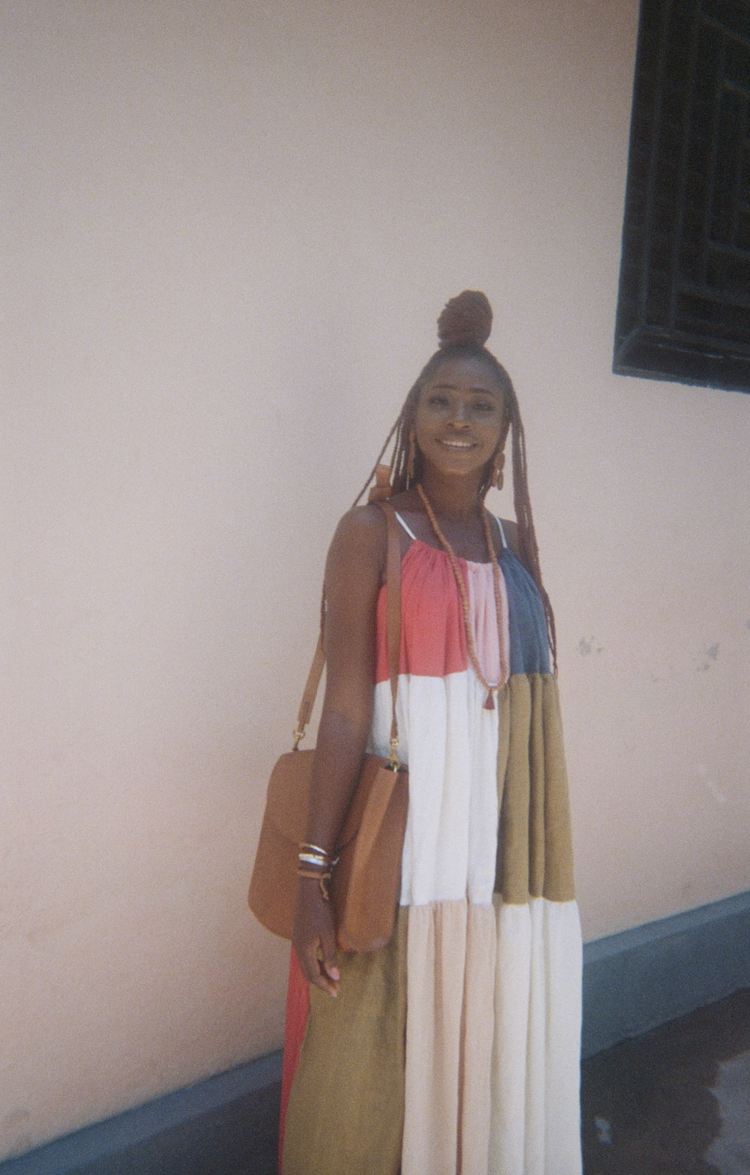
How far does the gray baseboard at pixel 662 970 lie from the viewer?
7.89 feet

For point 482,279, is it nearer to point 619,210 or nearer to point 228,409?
point 619,210

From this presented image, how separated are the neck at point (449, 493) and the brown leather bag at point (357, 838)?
0.45 feet

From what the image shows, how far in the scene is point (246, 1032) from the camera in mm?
1840

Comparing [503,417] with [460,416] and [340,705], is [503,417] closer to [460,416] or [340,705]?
[460,416]

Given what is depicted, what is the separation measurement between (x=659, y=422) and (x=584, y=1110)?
206cm

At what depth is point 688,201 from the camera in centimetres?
244

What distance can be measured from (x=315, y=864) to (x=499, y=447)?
2.81 feet

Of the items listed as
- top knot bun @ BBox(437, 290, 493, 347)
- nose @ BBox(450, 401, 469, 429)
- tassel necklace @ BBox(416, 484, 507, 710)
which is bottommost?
tassel necklace @ BBox(416, 484, 507, 710)

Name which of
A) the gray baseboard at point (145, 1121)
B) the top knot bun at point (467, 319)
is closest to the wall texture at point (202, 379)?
the gray baseboard at point (145, 1121)

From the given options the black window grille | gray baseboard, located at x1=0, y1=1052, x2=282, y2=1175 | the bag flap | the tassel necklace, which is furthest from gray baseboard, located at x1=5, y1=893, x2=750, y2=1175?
the black window grille

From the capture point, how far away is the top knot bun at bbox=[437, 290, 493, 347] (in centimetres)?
144

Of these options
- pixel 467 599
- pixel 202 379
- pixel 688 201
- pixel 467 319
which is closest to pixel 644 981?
pixel 467 599

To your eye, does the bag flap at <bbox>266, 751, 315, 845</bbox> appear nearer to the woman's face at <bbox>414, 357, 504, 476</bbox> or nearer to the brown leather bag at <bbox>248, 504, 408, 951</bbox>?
the brown leather bag at <bbox>248, 504, 408, 951</bbox>

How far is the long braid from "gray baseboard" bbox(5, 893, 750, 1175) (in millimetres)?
1253
